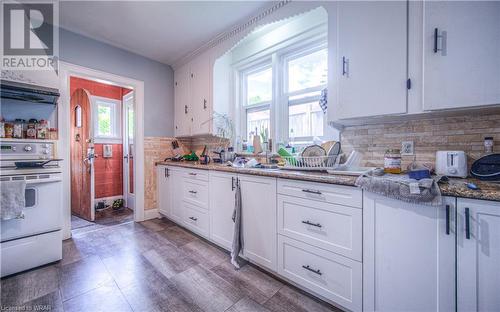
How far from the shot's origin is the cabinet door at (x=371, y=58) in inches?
52.6

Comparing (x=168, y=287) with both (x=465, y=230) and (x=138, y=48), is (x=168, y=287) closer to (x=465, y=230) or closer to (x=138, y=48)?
(x=465, y=230)

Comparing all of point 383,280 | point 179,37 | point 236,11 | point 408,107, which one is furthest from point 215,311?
point 179,37

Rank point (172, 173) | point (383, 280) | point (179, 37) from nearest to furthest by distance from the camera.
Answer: point (383, 280)
point (179, 37)
point (172, 173)

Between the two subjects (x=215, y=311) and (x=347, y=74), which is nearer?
(x=215, y=311)

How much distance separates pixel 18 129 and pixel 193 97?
76.4 inches

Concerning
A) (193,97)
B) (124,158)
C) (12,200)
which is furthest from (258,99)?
(124,158)

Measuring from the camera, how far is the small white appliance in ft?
5.65

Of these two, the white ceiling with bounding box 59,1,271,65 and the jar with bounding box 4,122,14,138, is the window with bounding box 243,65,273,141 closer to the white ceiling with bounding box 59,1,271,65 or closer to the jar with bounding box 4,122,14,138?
the white ceiling with bounding box 59,1,271,65

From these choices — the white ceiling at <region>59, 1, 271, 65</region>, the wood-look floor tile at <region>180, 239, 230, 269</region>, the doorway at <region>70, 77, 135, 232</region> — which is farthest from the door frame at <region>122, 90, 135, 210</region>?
the wood-look floor tile at <region>180, 239, 230, 269</region>

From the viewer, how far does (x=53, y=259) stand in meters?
1.94

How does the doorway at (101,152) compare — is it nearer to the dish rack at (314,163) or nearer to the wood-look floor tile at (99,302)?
the wood-look floor tile at (99,302)

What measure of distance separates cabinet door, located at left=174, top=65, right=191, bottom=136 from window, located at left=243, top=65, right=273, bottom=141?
0.98m

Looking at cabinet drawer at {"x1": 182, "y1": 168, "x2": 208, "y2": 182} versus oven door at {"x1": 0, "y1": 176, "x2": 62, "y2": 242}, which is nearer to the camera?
oven door at {"x1": 0, "y1": 176, "x2": 62, "y2": 242}

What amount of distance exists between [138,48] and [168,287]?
3.12 meters
